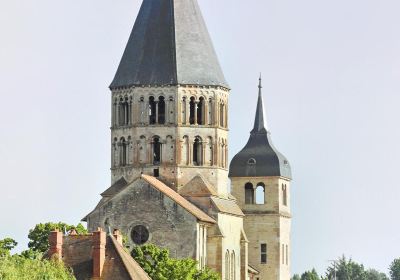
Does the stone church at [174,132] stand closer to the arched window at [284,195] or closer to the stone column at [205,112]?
the stone column at [205,112]

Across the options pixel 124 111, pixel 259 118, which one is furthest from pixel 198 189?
pixel 259 118

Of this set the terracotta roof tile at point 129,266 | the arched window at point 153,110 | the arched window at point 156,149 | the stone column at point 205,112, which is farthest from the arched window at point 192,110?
the terracotta roof tile at point 129,266

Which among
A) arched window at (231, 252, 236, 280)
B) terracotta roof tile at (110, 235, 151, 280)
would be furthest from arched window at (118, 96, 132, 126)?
terracotta roof tile at (110, 235, 151, 280)

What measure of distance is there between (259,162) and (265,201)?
2.82 metres

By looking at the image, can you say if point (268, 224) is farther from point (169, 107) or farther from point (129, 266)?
point (129, 266)

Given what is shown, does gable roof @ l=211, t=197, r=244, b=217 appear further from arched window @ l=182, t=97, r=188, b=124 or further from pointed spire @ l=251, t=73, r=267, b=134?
pointed spire @ l=251, t=73, r=267, b=134

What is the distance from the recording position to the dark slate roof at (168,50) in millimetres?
124062

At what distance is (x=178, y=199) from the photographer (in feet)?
391

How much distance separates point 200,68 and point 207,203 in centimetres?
852

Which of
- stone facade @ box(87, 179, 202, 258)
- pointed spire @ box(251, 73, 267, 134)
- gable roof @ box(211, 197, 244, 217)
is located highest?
pointed spire @ box(251, 73, 267, 134)

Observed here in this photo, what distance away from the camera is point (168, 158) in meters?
123

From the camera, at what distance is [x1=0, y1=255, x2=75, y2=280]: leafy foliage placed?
76.2 m

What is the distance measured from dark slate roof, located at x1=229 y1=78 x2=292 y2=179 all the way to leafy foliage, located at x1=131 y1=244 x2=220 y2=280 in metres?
29.1

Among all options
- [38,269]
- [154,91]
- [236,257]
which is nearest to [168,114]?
[154,91]
